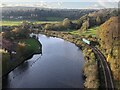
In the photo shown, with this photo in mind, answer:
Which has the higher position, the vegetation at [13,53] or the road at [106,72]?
the vegetation at [13,53]

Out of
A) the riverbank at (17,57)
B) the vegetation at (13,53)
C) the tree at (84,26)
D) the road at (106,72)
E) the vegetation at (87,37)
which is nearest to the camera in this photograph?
the road at (106,72)

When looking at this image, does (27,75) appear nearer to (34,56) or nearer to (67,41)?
(34,56)

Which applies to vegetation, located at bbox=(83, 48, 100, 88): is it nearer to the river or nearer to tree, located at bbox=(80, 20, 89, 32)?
the river

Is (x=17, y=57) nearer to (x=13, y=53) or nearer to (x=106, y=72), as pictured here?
(x=13, y=53)

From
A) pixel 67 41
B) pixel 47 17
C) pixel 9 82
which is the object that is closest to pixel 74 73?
pixel 9 82

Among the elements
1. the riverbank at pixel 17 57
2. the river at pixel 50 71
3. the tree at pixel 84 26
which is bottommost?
the river at pixel 50 71

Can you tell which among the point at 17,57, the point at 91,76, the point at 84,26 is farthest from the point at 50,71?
the point at 84,26

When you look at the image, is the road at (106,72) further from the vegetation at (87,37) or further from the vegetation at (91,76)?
the vegetation at (91,76)

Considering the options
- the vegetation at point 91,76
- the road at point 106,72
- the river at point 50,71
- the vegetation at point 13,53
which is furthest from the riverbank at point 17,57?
the road at point 106,72

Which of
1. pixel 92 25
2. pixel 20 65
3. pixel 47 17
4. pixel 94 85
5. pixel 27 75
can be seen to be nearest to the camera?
pixel 94 85
